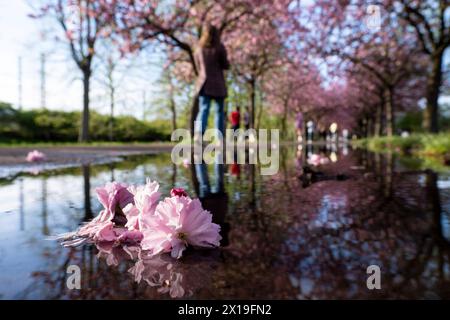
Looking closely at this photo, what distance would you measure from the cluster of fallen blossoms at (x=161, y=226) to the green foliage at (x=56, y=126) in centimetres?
2831

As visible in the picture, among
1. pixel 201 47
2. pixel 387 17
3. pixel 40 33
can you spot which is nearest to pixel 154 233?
pixel 201 47

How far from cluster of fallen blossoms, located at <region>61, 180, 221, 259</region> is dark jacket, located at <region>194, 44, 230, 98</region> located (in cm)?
884

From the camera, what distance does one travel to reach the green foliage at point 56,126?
89.5 ft

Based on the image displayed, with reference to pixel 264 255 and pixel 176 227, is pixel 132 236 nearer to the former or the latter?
pixel 176 227

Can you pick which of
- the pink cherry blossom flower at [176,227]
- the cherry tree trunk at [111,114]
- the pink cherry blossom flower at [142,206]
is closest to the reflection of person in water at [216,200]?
the pink cherry blossom flower at [176,227]

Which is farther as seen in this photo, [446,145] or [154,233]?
[446,145]

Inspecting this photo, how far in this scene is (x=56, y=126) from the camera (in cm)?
2919

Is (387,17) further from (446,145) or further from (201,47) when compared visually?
(201,47)

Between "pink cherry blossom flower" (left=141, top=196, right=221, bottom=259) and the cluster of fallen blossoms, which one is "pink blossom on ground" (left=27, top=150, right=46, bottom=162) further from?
"pink cherry blossom flower" (left=141, top=196, right=221, bottom=259)

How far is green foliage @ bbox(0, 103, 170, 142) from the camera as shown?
1074 inches

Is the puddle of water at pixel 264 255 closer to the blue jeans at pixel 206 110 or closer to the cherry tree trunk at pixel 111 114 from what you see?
the blue jeans at pixel 206 110

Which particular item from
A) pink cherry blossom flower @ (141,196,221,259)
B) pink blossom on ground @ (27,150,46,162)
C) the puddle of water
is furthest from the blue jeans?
pink cherry blossom flower @ (141,196,221,259)
